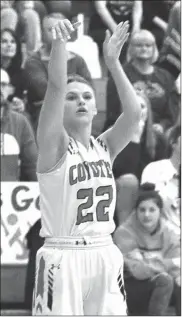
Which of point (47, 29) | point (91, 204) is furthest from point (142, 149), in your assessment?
point (91, 204)

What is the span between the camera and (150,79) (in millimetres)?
9234

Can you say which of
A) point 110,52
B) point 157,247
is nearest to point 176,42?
point 157,247

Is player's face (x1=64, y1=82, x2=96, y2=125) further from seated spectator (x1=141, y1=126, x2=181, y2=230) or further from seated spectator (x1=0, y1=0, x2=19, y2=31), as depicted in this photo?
seated spectator (x1=0, y1=0, x2=19, y2=31)

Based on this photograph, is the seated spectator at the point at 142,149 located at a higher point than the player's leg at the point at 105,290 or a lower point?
higher

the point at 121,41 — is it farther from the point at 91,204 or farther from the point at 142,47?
the point at 142,47

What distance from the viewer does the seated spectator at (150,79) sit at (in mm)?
9156

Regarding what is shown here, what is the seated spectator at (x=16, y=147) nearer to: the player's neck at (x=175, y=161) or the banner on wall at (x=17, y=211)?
the banner on wall at (x=17, y=211)

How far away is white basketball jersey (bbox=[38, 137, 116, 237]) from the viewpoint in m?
4.73

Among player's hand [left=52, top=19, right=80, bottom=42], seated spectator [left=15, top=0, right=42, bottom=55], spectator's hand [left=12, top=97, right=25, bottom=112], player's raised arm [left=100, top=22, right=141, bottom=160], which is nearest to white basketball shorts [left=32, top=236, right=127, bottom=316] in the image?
player's raised arm [left=100, top=22, right=141, bottom=160]

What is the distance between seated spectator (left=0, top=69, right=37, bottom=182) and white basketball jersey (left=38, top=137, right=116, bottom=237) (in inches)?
134

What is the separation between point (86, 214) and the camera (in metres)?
4.72

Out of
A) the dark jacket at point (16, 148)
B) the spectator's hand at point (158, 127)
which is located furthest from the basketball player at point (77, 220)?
the spectator's hand at point (158, 127)

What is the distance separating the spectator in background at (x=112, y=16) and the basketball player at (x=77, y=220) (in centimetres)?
508

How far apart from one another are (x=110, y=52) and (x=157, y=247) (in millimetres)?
3073
